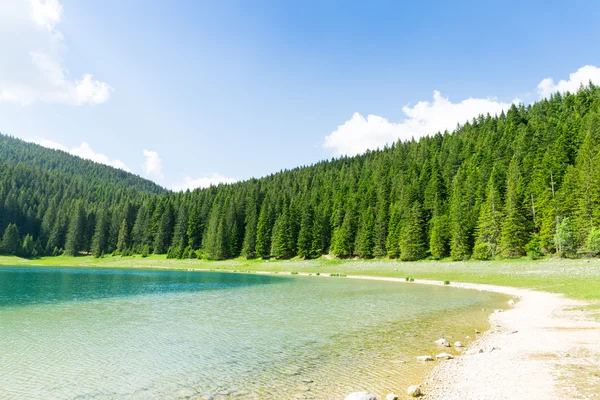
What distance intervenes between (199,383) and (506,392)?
33.2ft

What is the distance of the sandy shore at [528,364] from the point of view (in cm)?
1059

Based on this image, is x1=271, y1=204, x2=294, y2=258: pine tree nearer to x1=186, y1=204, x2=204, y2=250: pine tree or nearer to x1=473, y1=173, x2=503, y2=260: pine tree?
x1=186, y1=204, x2=204, y2=250: pine tree

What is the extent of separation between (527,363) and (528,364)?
16 cm

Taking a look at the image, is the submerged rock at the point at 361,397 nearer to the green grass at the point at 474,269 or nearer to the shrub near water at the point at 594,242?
the green grass at the point at 474,269

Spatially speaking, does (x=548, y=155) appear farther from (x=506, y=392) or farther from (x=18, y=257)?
(x=18, y=257)

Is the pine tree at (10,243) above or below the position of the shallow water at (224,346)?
above

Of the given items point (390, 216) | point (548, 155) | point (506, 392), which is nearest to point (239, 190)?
point (390, 216)

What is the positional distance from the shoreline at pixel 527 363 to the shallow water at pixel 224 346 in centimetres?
134

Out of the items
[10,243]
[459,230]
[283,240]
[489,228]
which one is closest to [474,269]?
[489,228]

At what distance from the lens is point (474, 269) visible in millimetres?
61750

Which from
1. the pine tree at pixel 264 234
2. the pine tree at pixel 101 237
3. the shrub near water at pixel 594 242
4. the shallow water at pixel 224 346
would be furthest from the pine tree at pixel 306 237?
the pine tree at pixel 101 237

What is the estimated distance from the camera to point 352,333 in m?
21.2

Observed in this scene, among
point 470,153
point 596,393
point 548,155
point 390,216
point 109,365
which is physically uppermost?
point 470,153

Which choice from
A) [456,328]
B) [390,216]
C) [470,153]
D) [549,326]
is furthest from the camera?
[470,153]
